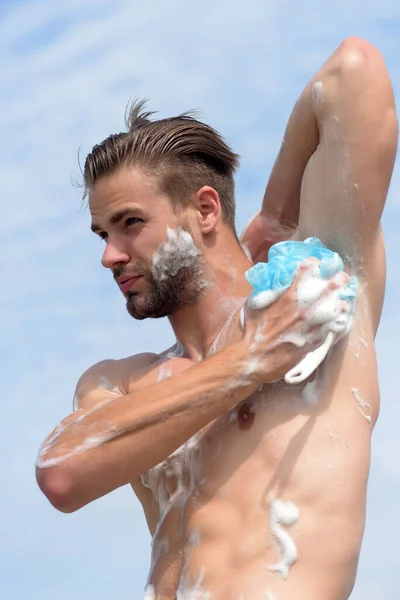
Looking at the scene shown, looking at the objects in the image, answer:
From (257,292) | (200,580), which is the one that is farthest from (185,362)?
(200,580)

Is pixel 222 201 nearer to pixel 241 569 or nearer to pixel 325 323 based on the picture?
pixel 325 323

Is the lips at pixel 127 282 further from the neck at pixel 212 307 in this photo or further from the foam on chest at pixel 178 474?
the foam on chest at pixel 178 474

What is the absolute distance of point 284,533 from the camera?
331 centimetres

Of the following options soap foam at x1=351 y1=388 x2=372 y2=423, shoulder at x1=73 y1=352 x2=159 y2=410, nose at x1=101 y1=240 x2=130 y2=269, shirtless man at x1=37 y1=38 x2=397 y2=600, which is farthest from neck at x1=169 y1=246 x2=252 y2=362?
soap foam at x1=351 y1=388 x2=372 y2=423

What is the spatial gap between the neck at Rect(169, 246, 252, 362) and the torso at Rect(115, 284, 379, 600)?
206mm

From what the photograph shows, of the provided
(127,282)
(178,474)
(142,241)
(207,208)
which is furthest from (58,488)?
(207,208)

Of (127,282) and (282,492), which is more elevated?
(127,282)

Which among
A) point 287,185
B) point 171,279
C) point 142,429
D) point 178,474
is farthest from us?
point 287,185

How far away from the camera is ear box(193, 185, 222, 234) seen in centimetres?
382

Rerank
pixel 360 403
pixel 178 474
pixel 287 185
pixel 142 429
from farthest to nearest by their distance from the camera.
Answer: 1. pixel 287 185
2. pixel 178 474
3. pixel 360 403
4. pixel 142 429

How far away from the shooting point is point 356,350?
3.47m

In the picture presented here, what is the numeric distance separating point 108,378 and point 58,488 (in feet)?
2.11

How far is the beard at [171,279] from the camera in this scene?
146 inches

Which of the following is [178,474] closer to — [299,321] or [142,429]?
[142,429]
